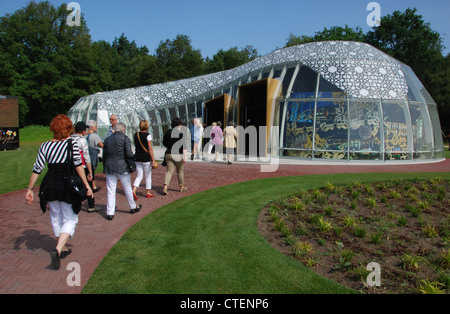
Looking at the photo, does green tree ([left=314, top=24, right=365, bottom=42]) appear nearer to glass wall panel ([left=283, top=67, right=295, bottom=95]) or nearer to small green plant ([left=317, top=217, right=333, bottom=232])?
glass wall panel ([left=283, top=67, right=295, bottom=95])

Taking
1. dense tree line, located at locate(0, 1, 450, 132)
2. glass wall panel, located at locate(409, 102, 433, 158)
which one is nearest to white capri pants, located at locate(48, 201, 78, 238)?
glass wall panel, located at locate(409, 102, 433, 158)

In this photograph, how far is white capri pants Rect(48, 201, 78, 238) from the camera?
14.1 ft

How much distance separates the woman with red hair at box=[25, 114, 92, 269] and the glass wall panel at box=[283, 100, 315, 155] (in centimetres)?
1324

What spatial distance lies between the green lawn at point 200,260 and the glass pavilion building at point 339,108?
9.96 m

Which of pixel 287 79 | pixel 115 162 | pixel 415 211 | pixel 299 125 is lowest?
pixel 415 211

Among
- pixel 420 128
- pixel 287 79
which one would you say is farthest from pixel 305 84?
pixel 420 128

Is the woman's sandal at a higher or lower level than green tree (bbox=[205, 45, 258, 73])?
lower

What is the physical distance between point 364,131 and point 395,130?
5.68ft

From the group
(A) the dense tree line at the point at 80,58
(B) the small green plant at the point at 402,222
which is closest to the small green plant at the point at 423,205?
(B) the small green plant at the point at 402,222

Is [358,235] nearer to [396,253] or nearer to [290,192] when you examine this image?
[396,253]

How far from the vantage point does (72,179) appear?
13.9 ft

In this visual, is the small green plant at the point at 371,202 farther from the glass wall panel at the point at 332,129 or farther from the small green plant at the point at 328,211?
the glass wall panel at the point at 332,129

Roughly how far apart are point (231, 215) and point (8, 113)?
82.3 ft

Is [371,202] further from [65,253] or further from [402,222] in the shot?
[65,253]
